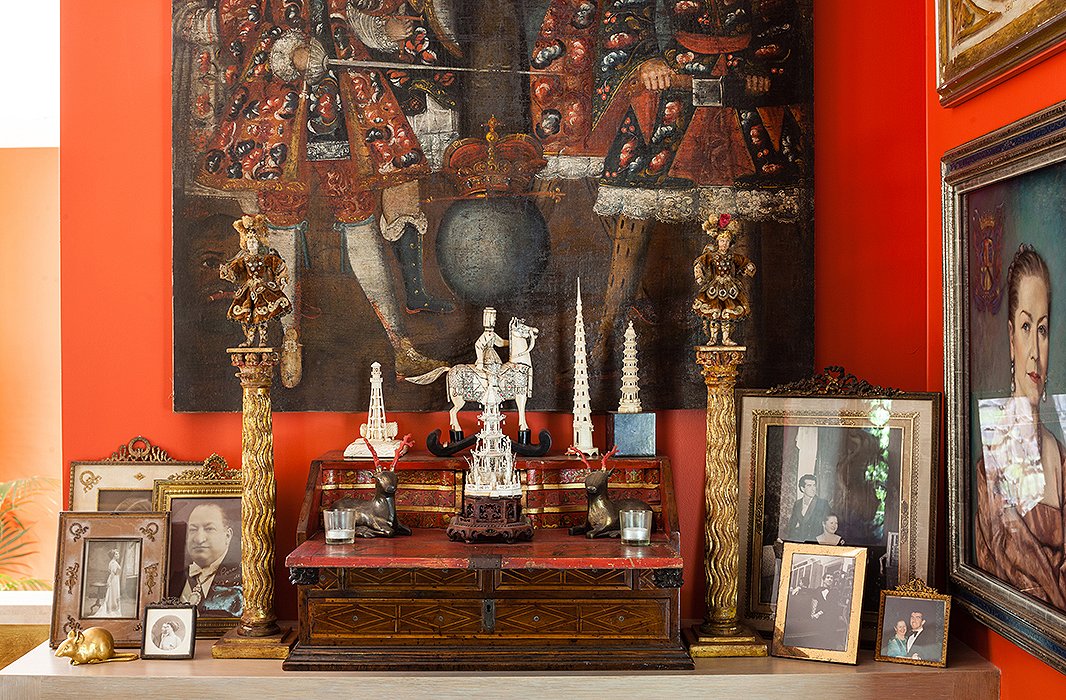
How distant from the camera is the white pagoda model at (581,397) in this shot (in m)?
3.67

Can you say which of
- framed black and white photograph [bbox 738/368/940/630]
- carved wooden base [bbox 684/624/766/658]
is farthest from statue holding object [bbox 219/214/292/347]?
carved wooden base [bbox 684/624/766/658]

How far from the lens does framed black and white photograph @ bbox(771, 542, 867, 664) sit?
10.9 ft

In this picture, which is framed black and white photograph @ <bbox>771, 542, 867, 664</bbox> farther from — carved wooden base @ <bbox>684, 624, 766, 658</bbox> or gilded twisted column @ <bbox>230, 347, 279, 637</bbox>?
gilded twisted column @ <bbox>230, 347, 279, 637</bbox>

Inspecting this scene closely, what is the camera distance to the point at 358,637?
3264mm

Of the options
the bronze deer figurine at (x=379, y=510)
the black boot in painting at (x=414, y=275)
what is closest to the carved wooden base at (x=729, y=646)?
the bronze deer figurine at (x=379, y=510)

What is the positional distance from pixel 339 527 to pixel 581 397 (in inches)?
41.6

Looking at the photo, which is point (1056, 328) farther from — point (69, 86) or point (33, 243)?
point (33, 243)

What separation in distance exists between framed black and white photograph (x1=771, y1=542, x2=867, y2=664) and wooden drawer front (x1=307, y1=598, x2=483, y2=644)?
1.10m

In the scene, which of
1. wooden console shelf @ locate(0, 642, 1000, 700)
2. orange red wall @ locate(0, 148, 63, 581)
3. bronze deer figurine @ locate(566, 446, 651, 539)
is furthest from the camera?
orange red wall @ locate(0, 148, 63, 581)

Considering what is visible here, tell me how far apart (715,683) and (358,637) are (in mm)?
1229

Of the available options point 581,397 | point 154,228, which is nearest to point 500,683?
point 581,397

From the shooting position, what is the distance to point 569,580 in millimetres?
3277

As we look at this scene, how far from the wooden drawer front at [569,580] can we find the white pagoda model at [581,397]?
518 mm

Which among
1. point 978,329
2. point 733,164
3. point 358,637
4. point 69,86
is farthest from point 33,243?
point 978,329
